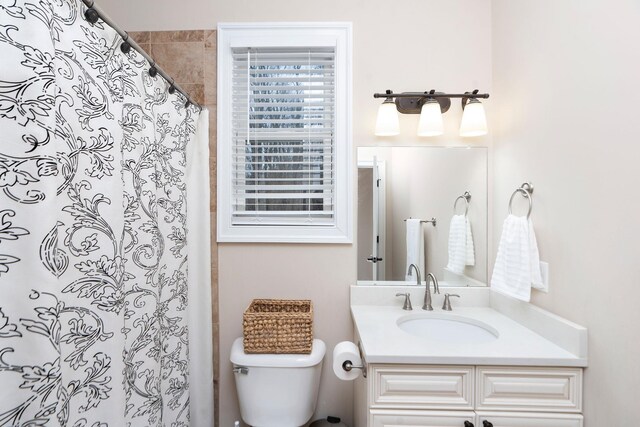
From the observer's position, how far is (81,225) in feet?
2.32

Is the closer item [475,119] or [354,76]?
[475,119]

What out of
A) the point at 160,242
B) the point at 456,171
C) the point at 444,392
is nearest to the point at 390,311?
the point at 444,392

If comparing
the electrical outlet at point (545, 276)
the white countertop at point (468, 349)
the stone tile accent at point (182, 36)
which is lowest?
the white countertop at point (468, 349)

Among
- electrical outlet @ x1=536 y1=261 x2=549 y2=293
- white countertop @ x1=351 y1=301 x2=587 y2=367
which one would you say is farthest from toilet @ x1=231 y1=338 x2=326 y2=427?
electrical outlet @ x1=536 y1=261 x2=549 y2=293

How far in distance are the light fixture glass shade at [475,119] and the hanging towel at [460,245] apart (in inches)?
17.3

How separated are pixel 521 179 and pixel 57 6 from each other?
1.68 metres

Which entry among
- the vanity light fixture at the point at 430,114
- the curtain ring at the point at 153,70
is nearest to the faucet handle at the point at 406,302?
the vanity light fixture at the point at 430,114

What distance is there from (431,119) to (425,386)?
46.6 inches

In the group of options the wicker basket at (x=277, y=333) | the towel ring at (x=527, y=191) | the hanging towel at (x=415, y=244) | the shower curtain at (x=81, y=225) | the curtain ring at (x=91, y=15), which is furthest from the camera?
the hanging towel at (x=415, y=244)

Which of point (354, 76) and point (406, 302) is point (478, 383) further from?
point (354, 76)

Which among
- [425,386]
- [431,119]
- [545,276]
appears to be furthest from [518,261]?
[431,119]

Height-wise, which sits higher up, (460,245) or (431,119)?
(431,119)

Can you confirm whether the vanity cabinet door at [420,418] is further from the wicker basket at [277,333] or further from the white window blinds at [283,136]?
the white window blinds at [283,136]

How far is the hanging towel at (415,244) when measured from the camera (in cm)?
159
